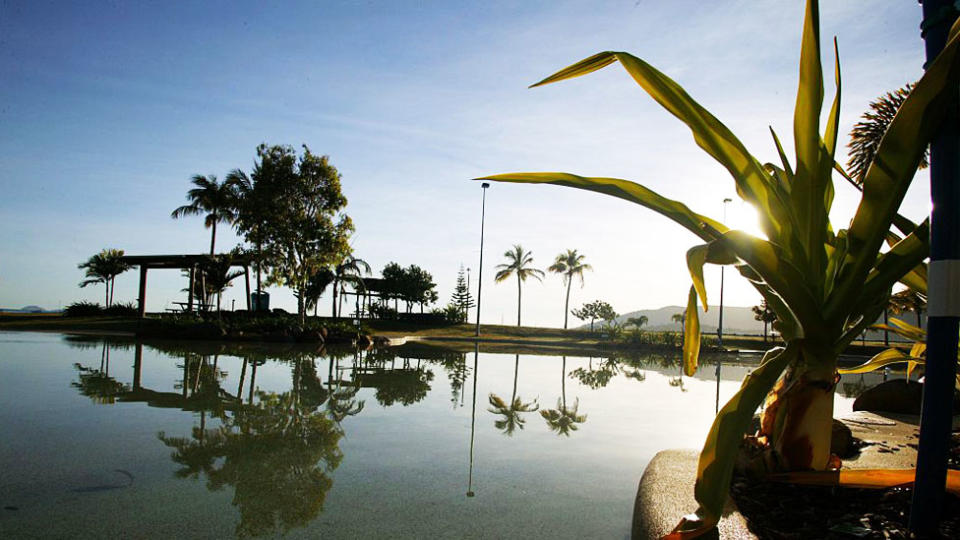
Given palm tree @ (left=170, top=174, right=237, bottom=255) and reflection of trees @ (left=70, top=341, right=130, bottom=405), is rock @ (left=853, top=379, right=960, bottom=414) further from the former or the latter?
palm tree @ (left=170, top=174, right=237, bottom=255)

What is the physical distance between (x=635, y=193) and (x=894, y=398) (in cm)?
636

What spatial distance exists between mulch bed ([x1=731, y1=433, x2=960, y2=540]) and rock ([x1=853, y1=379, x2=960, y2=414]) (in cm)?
543

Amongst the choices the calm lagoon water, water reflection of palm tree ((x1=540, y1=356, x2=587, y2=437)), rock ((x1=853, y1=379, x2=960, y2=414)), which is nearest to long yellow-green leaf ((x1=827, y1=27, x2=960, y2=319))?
the calm lagoon water

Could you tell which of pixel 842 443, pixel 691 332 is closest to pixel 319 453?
pixel 691 332

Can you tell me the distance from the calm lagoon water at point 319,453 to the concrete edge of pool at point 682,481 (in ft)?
1.17

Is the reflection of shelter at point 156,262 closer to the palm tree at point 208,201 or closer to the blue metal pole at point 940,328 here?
the palm tree at point 208,201

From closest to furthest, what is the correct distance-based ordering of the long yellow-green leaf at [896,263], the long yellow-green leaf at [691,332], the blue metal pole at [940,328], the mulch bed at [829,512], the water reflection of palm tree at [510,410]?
the blue metal pole at [940,328], the mulch bed at [829,512], the long yellow-green leaf at [896,263], the long yellow-green leaf at [691,332], the water reflection of palm tree at [510,410]

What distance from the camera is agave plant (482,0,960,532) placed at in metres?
1.99

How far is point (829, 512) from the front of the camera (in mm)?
2080

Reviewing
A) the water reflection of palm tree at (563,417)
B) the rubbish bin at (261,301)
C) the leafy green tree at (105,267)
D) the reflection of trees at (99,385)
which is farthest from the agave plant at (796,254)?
the leafy green tree at (105,267)

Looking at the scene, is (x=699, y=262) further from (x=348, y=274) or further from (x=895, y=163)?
(x=348, y=274)

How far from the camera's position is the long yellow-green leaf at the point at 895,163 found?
1.67m

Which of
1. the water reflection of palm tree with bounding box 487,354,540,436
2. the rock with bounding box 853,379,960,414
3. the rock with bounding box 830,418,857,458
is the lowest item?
the water reflection of palm tree with bounding box 487,354,540,436

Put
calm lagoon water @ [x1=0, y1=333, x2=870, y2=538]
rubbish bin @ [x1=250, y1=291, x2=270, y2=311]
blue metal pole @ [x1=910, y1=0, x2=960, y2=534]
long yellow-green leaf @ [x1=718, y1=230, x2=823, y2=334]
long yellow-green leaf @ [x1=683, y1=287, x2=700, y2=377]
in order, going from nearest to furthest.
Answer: blue metal pole @ [x1=910, y1=0, x2=960, y2=534], long yellow-green leaf @ [x1=718, y1=230, x2=823, y2=334], long yellow-green leaf @ [x1=683, y1=287, x2=700, y2=377], calm lagoon water @ [x1=0, y1=333, x2=870, y2=538], rubbish bin @ [x1=250, y1=291, x2=270, y2=311]
